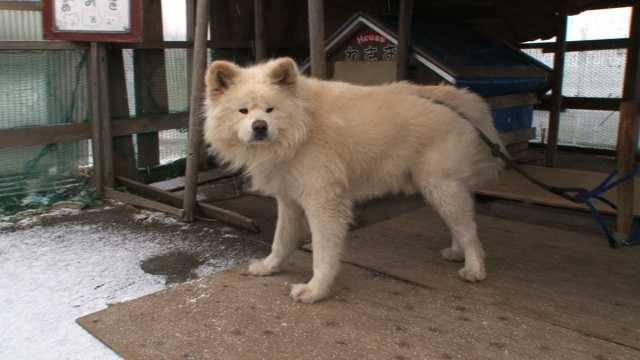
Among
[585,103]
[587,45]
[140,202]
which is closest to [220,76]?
[140,202]

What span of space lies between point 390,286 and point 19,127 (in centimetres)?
399

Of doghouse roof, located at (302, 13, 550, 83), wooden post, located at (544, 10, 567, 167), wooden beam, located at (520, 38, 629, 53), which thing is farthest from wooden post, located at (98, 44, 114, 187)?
wooden beam, located at (520, 38, 629, 53)

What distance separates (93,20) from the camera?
17.5 feet

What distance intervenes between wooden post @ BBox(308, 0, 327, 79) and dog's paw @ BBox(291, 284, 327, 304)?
1653mm

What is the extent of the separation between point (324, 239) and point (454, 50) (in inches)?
123

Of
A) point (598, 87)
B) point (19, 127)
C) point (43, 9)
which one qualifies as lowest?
point (19, 127)

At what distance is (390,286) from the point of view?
345cm

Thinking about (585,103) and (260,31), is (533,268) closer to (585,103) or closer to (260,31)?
(260,31)

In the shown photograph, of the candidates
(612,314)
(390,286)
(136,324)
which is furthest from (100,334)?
(612,314)

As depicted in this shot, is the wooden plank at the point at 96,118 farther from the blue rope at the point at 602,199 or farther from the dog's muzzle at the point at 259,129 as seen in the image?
the blue rope at the point at 602,199

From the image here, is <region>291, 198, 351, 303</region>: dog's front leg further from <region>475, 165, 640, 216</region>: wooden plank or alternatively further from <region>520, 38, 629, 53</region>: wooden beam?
<region>520, 38, 629, 53</region>: wooden beam

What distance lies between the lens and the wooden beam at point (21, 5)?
505 cm

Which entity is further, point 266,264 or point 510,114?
point 510,114

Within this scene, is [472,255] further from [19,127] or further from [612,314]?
[19,127]
